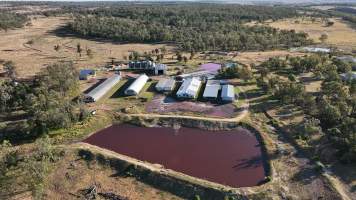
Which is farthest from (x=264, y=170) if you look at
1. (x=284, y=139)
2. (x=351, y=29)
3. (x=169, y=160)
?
(x=351, y=29)

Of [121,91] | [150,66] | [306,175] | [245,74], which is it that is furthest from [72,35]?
[306,175]

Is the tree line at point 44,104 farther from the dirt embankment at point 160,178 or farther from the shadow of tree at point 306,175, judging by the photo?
the shadow of tree at point 306,175

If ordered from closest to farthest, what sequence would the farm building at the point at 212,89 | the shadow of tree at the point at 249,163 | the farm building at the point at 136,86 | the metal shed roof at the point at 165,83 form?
the shadow of tree at the point at 249,163, the farm building at the point at 212,89, the farm building at the point at 136,86, the metal shed roof at the point at 165,83

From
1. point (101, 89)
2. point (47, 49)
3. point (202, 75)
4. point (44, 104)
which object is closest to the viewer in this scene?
point (44, 104)

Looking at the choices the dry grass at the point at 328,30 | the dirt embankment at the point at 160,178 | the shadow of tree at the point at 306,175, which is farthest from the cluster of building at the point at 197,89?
the dry grass at the point at 328,30

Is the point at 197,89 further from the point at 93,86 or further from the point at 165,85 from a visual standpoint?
the point at 93,86
